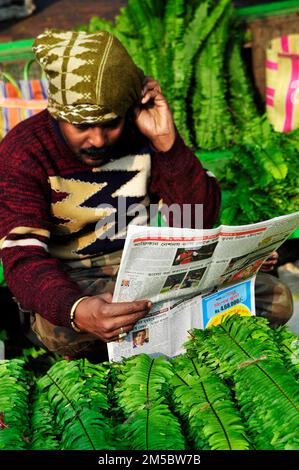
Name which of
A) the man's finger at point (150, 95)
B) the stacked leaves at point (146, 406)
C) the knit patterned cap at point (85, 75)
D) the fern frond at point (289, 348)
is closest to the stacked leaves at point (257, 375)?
the fern frond at point (289, 348)

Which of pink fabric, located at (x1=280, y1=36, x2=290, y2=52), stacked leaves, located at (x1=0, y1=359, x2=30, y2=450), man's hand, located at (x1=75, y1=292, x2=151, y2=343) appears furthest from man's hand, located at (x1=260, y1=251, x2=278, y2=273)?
pink fabric, located at (x1=280, y1=36, x2=290, y2=52)

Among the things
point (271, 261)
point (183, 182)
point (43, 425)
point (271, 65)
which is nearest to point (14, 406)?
point (43, 425)

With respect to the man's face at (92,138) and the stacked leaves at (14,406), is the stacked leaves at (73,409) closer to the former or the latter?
the stacked leaves at (14,406)

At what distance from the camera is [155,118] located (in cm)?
364

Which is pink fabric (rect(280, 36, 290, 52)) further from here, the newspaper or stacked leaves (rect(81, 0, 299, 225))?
the newspaper

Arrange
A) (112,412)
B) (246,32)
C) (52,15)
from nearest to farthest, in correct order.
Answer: (112,412)
(246,32)
(52,15)

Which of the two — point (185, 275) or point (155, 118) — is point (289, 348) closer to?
point (185, 275)

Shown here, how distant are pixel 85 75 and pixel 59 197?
0.63 m

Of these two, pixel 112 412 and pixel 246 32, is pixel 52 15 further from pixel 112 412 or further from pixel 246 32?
pixel 112 412

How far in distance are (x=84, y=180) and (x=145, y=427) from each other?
1487mm

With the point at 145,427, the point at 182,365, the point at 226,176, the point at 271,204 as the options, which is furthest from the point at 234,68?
the point at 145,427

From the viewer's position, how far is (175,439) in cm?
229

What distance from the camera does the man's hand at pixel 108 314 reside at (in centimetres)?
280
